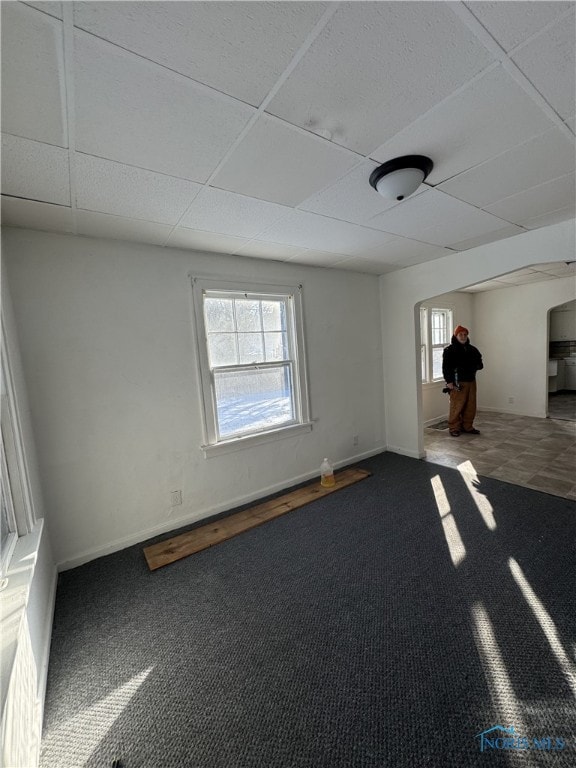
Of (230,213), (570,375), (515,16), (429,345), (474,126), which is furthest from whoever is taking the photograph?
(570,375)

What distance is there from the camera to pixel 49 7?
33.0 inches

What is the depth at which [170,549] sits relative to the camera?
2.40 metres

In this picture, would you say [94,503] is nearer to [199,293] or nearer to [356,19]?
[199,293]

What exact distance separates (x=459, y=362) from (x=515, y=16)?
15.0ft

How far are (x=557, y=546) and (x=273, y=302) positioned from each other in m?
3.12

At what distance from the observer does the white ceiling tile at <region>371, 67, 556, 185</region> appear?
4.01 ft

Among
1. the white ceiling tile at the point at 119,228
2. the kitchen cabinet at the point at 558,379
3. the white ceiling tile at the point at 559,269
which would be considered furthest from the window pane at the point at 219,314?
the kitchen cabinet at the point at 558,379

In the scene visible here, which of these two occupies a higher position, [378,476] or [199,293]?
[199,293]

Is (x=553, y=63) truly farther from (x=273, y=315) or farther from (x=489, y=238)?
(x=273, y=315)

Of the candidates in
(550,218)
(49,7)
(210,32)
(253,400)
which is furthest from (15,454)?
(550,218)

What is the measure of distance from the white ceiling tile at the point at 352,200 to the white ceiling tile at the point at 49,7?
129cm

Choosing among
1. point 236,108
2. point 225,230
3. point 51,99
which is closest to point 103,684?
point 51,99

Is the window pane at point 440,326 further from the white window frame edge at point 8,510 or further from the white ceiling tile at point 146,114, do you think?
the white window frame edge at point 8,510

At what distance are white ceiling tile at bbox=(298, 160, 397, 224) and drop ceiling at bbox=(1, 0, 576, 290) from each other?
15mm
